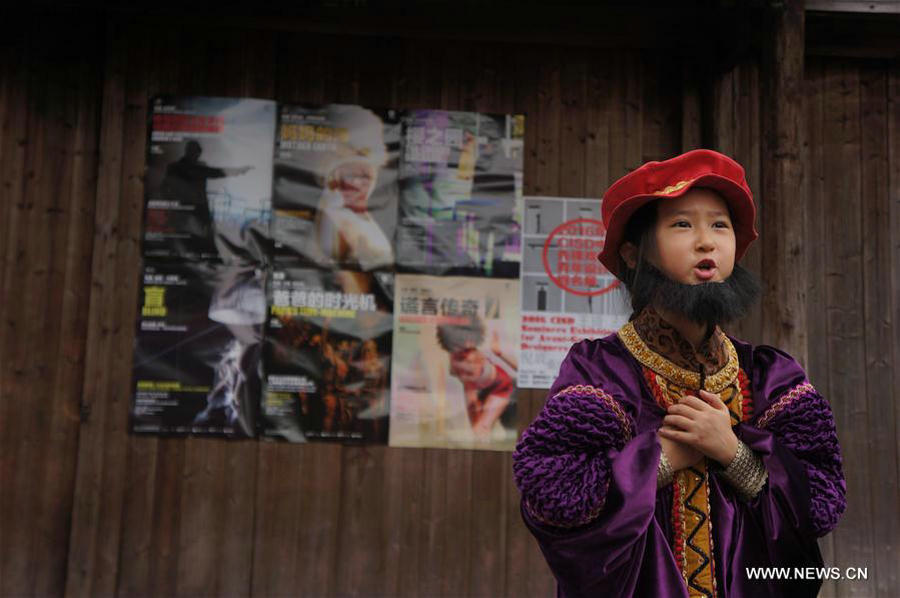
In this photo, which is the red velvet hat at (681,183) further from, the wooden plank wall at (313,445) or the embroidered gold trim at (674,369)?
the wooden plank wall at (313,445)

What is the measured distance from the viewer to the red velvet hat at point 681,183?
1670 mm

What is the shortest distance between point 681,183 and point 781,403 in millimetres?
523

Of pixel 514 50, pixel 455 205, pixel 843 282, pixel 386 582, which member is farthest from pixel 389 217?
pixel 843 282

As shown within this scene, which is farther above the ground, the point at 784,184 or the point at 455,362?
the point at 784,184

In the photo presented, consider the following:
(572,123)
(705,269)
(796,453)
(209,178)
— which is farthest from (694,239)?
(209,178)

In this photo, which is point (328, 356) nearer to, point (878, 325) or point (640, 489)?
point (640, 489)

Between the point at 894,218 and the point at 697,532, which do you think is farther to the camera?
the point at 894,218

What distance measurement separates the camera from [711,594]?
1557mm

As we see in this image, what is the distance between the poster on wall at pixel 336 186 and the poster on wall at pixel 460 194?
10 cm

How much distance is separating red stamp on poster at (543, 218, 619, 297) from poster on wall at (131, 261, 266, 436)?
157 centimetres

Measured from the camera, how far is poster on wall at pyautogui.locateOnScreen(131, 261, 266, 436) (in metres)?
4.00

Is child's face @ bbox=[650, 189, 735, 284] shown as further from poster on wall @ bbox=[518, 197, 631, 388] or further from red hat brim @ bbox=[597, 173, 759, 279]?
poster on wall @ bbox=[518, 197, 631, 388]

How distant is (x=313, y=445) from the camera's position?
4.02 metres

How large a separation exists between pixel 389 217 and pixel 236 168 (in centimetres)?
87
